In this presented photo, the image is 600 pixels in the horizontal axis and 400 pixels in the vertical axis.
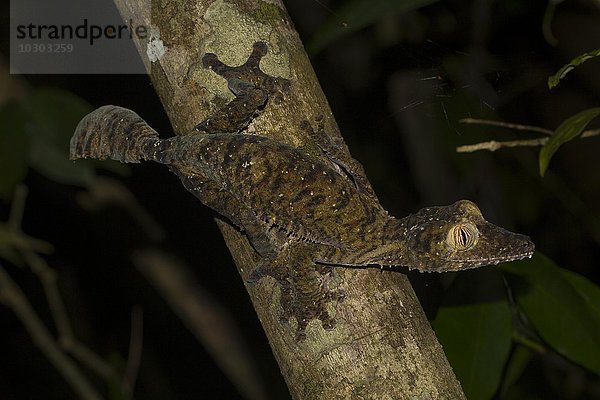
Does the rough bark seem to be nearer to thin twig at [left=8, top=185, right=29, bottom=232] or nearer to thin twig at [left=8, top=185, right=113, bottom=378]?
thin twig at [left=8, top=185, right=29, bottom=232]

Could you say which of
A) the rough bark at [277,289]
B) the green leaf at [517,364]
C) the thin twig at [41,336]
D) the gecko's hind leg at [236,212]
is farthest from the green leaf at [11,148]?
the green leaf at [517,364]

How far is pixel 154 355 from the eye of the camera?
841 cm

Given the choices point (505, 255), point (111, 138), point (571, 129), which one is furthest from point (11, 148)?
point (571, 129)

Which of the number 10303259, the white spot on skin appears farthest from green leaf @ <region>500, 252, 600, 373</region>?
the number 10303259

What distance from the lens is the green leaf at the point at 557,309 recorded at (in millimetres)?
3904

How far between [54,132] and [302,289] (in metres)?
2.59

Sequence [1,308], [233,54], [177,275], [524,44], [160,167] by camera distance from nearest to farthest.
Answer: [233,54] < [177,275] < [524,44] < [160,167] < [1,308]

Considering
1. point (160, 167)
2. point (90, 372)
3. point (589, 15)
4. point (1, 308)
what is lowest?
point (90, 372)

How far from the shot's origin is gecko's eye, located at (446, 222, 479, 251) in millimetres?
3381

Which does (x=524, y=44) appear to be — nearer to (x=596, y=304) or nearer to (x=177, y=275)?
(x=596, y=304)

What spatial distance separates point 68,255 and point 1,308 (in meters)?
1.23

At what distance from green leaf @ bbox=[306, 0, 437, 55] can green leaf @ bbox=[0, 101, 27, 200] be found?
6.56 feet

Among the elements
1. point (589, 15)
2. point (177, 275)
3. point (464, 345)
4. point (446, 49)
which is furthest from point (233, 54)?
point (589, 15)

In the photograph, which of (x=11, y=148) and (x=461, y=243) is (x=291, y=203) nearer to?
(x=461, y=243)
